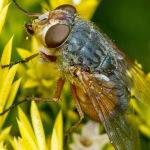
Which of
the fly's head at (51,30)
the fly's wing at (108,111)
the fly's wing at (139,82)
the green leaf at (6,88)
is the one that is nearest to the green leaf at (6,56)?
the green leaf at (6,88)

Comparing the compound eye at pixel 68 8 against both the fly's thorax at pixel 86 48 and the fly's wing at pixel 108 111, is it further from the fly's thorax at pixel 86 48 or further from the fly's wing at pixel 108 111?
the fly's wing at pixel 108 111

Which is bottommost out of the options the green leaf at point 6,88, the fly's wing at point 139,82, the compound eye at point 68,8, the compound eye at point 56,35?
the fly's wing at point 139,82

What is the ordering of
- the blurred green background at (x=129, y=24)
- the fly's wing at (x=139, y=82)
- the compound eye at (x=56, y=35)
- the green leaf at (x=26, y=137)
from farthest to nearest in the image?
the blurred green background at (x=129, y=24)
the fly's wing at (x=139, y=82)
the compound eye at (x=56, y=35)
the green leaf at (x=26, y=137)

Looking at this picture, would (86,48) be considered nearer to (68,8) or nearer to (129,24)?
(68,8)

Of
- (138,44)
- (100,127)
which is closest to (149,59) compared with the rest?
(138,44)

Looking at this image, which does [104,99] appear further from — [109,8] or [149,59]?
[109,8]

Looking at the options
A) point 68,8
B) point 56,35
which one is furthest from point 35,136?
point 68,8

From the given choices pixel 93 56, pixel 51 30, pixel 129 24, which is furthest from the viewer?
pixel 129 24
